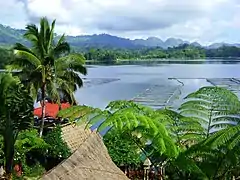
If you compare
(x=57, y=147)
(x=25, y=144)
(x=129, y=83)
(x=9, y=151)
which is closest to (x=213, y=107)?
(x=9, y=151)

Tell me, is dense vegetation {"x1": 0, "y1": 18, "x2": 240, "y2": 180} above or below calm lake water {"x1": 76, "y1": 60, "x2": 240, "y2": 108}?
above

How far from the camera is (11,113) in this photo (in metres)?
13.0

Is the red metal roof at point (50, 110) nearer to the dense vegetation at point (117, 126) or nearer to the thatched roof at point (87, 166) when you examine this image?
the dense vegetation at point (117, 126)

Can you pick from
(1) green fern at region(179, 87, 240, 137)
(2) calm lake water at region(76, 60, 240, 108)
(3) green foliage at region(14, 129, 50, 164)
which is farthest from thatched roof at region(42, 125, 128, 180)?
(2) calm lake water at region(76, 60, 240, 108)

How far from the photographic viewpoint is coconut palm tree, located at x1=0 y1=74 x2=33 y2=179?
1148cm

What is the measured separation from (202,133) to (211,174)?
1014mm

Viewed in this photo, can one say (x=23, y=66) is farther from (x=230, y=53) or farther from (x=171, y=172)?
(x=230, y=53)

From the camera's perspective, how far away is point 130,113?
496cm

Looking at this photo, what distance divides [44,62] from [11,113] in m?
4.23

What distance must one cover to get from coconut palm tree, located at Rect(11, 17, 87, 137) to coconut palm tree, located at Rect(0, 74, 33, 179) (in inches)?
114

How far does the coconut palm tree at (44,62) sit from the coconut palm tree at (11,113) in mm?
2905

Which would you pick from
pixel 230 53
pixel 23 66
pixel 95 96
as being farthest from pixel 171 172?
pixel 230 53

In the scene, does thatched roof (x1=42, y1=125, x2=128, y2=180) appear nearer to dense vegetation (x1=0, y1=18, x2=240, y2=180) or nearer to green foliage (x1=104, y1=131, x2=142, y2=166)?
dense vegetation (x1=0, y1=18, x2=240, y2=180)

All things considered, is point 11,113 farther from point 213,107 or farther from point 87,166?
point 213,107
